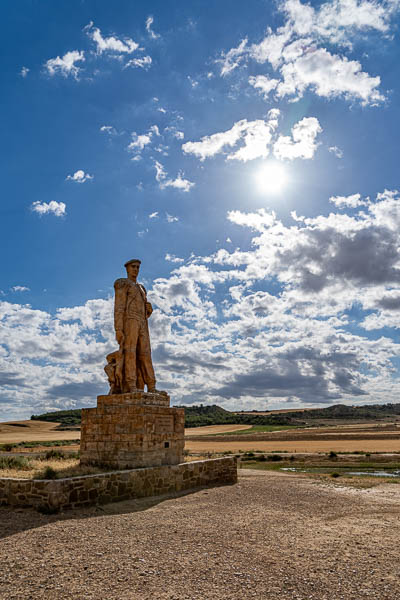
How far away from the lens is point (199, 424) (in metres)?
79.6

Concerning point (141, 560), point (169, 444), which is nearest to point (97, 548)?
point (141, 560)

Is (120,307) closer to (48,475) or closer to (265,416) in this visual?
(48,475)

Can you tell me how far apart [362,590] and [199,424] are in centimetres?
Result: 7742

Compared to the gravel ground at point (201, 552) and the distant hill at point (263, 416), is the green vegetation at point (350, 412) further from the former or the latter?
the gravel ground at point (201, 552)

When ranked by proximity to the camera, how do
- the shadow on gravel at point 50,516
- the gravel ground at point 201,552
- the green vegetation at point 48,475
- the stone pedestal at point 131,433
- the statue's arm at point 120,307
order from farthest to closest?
1. the statue's arm at point 120,307
2. the stone pedestal at point 131,433
3. the green vegetation at point 48,475
4. the shadow on gravel at point 50,516
5. the gravel ground at point 201,552

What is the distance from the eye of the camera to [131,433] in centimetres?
1103

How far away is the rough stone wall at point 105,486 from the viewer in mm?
8047

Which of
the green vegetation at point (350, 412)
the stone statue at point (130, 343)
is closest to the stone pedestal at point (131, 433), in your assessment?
the stone statue at point (130, 343)

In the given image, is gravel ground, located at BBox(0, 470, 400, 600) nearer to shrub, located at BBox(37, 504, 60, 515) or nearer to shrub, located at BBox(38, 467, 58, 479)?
shrub, located at BBox(37, 504, 60, 515)

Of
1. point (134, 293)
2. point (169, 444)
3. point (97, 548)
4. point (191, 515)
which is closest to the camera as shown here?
point (97, 548)

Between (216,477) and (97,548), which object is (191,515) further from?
(216,477)

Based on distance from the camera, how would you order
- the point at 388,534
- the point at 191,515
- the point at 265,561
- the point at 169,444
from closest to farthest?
the point at 265,561
the point at 388,534
the point at 191,515
the point at 169,444

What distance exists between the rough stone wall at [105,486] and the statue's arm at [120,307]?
164 inches

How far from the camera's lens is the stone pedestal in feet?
36.0
